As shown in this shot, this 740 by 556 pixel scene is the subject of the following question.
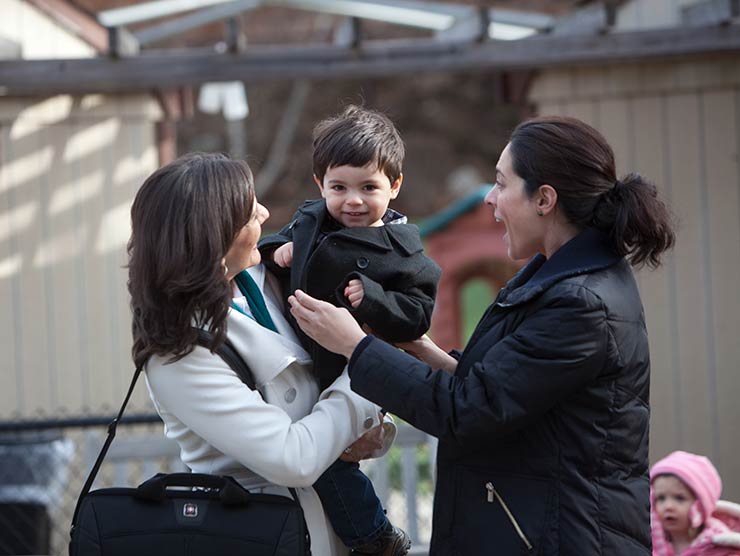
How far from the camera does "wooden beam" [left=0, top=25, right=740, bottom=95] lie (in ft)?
17.9

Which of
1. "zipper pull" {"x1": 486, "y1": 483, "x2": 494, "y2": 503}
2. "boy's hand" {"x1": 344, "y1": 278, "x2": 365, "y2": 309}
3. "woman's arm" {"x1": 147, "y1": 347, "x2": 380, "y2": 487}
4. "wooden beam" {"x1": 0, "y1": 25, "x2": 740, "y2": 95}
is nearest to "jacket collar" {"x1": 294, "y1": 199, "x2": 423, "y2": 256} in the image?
"boy's hand" {"x1": 344, "y1": 278, "x2": 365, "y2": 309}

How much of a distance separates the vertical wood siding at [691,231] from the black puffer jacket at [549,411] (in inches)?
133

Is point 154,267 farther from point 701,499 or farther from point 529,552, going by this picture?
point 701,499

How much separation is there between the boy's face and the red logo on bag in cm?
77

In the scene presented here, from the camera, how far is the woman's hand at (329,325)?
2154mm

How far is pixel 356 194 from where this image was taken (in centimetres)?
248

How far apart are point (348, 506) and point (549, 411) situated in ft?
1.67

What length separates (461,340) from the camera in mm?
10656

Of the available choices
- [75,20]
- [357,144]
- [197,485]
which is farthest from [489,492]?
[75,20]

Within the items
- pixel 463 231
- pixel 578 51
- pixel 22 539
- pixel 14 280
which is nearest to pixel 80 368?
pixel 14 280

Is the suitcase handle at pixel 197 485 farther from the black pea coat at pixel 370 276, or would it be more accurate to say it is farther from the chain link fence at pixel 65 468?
the chain link fence at pixel 65 468

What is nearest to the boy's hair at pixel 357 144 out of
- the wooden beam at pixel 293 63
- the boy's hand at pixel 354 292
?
the boy's hand at pixel 354 292

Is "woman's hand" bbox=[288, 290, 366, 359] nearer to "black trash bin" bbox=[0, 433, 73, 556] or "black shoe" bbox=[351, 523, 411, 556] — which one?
"black shoe" bbox=[351, 523, 411, 556]

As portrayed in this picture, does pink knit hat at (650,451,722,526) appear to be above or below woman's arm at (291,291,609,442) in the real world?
below
